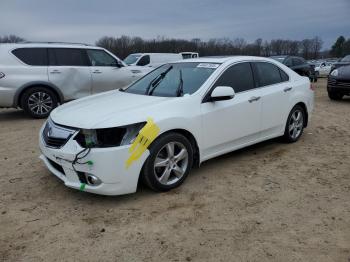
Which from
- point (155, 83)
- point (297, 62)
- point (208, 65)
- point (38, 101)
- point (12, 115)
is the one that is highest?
point (208, 65)

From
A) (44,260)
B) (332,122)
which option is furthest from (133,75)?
(44,260)

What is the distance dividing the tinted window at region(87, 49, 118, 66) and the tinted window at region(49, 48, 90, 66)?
0.17 meters

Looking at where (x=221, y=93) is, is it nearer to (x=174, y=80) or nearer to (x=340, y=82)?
(x=174, y=80)

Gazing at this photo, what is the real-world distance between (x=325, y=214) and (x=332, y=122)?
5042mm

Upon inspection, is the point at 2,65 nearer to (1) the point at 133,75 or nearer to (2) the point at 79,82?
(2) the point at 79,82

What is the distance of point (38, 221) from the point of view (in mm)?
3693

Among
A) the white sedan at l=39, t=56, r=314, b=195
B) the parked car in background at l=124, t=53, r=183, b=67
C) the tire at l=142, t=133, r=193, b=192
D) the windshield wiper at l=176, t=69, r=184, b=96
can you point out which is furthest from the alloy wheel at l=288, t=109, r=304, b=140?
the parked car in background at l=124, t=53, r=183, b=67

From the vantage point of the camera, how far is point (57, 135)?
410 cm

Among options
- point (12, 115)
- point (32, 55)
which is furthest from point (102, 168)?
point (12, 115)

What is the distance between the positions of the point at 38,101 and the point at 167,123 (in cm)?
589

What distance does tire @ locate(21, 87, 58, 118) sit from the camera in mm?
8844

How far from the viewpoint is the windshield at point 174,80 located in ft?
15.8

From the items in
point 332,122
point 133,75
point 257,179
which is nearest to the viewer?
point 257,179

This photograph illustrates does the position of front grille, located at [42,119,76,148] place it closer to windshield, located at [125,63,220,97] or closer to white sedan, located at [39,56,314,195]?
white sedan, located at [39,56,314,195]
